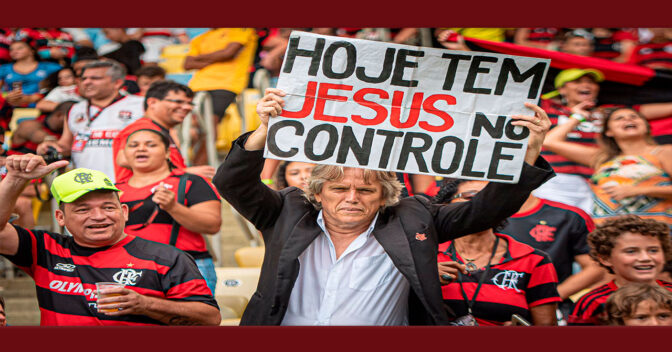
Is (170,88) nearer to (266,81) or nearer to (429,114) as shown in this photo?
(266,81)

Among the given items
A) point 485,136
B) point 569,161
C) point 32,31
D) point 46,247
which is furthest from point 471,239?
point 32,31

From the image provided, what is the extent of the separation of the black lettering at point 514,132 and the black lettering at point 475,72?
18cm

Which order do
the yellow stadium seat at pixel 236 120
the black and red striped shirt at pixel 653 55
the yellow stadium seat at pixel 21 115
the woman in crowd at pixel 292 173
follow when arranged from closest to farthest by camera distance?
the woman in crowd at pixel 292 173, the black and red striped shirt at pixel 653 55, the yellow stadium seat at pixel 21 115, the yellow stadium seat at pixel 236 120

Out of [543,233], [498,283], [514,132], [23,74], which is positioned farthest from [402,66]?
[23,74]

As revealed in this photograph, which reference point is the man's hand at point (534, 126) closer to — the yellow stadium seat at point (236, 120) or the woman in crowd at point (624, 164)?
the woman in crowd at point (624, 164)

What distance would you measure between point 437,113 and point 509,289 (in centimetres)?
97

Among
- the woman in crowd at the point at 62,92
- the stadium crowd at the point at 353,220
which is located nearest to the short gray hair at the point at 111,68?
the stadium crowd at the point at 353,220

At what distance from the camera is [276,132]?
9.59 feet

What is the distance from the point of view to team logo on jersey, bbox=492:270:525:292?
3.38 meters

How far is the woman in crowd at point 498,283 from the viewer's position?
3.33 metres

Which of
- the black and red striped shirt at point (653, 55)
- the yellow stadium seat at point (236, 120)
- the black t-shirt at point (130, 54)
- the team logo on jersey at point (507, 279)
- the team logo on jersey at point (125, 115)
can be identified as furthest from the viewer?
the black t-shirt at point (130, 54)

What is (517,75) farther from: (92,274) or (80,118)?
(80,118)

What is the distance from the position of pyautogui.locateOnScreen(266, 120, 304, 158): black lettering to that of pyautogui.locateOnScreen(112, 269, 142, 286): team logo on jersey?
79 centimetres

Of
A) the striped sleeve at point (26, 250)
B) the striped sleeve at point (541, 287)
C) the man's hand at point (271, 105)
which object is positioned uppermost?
the man's hand at point (271, 105)
